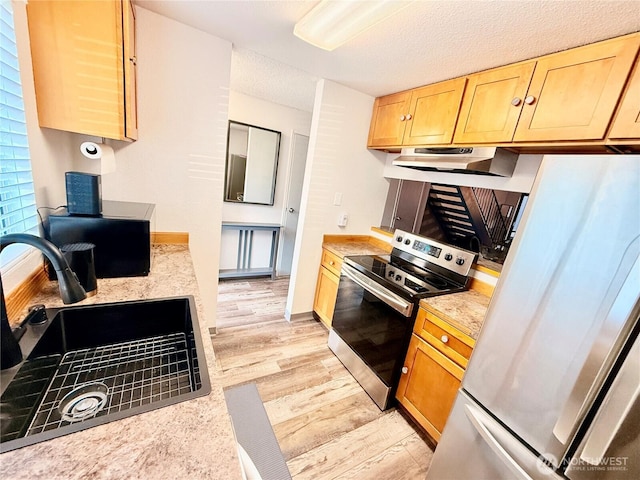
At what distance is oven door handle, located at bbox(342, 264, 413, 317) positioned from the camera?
5.09ft

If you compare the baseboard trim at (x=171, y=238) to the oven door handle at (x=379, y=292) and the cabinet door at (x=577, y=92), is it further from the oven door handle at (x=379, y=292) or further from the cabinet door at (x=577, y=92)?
the cabinet door at (x=577, y=92)

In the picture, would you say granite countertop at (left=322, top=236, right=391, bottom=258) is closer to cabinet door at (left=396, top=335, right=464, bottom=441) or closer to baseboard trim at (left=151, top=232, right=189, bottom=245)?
cabinet door at (left=396, top=335, right=464, bottom=441)

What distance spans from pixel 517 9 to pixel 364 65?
912 millimetres

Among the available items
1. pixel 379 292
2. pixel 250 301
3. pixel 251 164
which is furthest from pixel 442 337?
pixel 251 164

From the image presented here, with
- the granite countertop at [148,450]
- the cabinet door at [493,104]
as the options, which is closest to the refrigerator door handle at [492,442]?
the granite countertop at [148,450]

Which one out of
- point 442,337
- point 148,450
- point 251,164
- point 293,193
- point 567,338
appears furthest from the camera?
point 293,193

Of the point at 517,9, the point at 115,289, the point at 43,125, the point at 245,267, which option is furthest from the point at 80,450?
the point at 245,267

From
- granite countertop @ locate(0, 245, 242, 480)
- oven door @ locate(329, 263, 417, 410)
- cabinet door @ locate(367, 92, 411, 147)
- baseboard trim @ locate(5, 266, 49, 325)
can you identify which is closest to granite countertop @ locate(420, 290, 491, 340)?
oven door @ locate(329, 263, 417, 410)

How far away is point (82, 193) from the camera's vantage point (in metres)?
1.13

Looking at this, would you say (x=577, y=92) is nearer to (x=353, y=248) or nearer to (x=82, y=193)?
(x=353, y=248)

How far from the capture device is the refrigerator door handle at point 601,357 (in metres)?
0.71

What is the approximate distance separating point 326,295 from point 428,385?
1.20 m

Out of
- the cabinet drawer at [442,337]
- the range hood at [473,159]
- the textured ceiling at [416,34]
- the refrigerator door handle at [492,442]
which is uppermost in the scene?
the textured ceiling at [416,34]

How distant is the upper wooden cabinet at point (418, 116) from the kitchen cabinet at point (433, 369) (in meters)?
1.27
